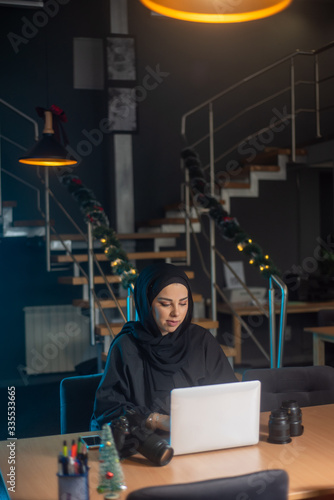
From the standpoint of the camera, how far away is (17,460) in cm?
177

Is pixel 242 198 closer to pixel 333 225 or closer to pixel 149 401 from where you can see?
pixel 333 225

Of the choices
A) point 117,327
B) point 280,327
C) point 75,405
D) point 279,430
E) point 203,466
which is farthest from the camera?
point 117,327

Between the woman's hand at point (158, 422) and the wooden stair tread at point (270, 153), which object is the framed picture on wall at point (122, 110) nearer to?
the wooden stair tread at point (270, 153)

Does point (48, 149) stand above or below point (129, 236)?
above

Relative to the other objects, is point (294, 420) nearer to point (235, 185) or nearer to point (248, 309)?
point (248, 309)

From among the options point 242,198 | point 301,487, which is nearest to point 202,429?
point 301,487

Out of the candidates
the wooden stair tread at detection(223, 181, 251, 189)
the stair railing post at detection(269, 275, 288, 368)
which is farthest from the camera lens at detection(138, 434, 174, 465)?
the wooden stair tread at detection(223, 181, 251, 189)

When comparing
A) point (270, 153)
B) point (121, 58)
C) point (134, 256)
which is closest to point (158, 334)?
point (134, 256)

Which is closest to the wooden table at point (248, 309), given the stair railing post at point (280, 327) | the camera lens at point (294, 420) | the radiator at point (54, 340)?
the radiator at point (54, 340)

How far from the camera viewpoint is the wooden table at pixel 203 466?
154cm

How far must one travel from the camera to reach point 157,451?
1.68m

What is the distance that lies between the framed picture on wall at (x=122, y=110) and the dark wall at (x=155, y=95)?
0.48ft

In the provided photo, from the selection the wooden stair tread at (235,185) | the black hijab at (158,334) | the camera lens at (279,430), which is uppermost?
the wooden stair tread at (235,185)

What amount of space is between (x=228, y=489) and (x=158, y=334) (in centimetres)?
109
